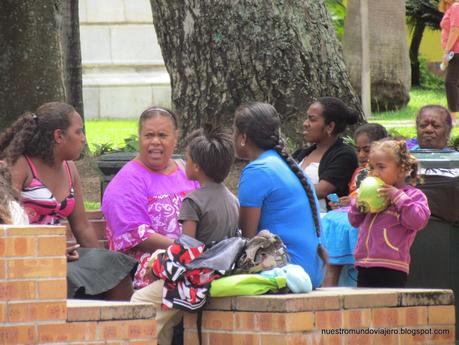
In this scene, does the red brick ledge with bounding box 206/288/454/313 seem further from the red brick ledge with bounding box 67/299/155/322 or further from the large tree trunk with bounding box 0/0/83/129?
the large tree trunk with bounding box 0/0/83/129

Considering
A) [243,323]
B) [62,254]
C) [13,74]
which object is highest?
[13,74]

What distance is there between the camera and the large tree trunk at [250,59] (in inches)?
391

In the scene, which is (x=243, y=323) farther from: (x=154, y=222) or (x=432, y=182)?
(x=432, y=182)

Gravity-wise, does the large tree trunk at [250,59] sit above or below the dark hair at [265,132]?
above

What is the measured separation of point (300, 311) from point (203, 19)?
4607 millimetres

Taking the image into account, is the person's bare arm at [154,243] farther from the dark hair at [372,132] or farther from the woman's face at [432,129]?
the woman's face at [432,129]

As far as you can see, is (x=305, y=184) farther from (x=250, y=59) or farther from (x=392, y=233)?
(x=250, y=59)

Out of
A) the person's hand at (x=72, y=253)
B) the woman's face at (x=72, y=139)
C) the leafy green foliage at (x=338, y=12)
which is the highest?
the leafy green foliage at (x=338, y=12)

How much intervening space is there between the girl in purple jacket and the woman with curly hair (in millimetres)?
1273

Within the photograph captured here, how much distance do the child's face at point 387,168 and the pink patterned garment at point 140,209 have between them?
1.11 metres

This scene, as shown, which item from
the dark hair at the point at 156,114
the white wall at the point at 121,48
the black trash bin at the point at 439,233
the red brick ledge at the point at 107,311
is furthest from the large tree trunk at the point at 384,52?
the red brick ledge at the point at 107,311

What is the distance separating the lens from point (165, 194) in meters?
6.99

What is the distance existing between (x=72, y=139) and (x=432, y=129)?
233cm

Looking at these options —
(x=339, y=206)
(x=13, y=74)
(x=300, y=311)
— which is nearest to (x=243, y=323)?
(x=300, y=311)
